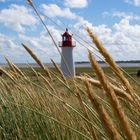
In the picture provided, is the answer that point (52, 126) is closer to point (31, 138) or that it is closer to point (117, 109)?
point (31, 138)

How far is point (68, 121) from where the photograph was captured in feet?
8.88

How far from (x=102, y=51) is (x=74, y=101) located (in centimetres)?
323

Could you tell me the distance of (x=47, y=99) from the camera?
10.7 feet

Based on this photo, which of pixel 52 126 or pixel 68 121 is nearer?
pixel 68 121

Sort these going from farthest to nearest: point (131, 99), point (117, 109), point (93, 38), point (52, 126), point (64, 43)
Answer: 1. point (64, 43)
2. point (52, 126)
3. point (131, 99)
4. point (93, 38)
5. point (117, 109)

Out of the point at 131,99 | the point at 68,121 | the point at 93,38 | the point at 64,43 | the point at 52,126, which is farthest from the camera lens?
the point at 64,43

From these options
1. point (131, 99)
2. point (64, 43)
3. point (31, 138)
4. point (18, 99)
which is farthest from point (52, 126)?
point (64, 43)

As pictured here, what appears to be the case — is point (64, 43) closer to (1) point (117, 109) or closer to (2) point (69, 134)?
(2) point (69, 134)

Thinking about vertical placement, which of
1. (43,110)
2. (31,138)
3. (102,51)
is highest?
(102,51)

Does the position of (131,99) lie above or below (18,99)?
above

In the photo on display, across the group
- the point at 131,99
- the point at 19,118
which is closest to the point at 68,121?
the point at 19,118

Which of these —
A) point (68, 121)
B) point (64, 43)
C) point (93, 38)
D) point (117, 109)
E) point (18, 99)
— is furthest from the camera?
point (64, 43)

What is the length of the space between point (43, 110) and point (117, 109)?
8.87 ft

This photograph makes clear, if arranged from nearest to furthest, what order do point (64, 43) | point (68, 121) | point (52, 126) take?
point (68, 121), point (52, 126), point (64, 43)
